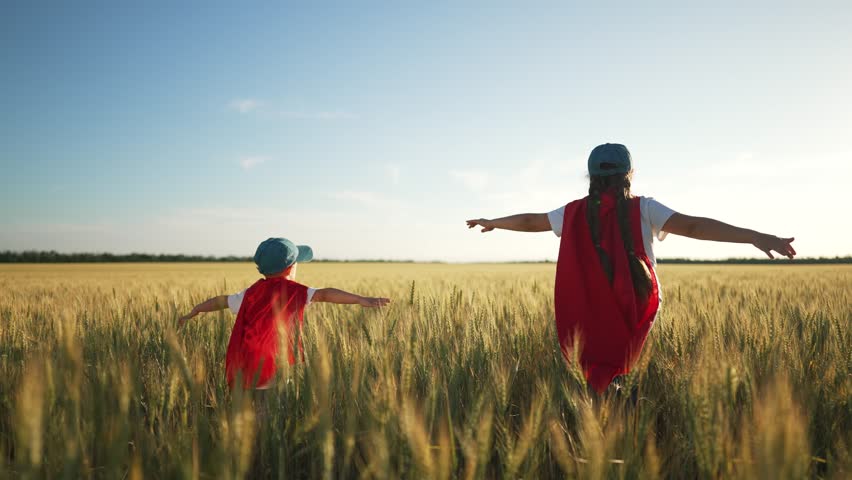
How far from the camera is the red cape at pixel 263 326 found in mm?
2026

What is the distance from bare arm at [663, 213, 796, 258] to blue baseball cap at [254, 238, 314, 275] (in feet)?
5.91

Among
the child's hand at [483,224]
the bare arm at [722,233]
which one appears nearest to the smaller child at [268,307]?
the child's hand at [483,224]

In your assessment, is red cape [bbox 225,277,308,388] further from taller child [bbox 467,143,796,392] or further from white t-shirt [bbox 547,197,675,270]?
white t-shirt [bbox 547,197,675,270]

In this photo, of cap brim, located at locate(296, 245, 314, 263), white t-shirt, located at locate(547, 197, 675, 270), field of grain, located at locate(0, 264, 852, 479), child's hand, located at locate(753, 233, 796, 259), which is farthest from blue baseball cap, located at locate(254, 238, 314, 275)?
child's hand, located at locate(753, 233, 796, 259)

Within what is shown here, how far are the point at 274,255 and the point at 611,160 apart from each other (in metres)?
1.68

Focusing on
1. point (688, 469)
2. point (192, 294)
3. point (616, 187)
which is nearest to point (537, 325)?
point (616, 187)

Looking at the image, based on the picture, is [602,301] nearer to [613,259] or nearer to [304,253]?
[613,259]

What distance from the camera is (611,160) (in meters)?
2.19

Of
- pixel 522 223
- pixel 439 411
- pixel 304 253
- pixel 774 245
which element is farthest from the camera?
pixel 304 253

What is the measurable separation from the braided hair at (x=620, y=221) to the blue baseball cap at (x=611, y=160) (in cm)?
3

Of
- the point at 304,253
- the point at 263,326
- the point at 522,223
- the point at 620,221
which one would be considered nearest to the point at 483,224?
the point at 522,223

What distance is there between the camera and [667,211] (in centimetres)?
214

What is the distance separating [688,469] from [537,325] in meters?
1.43

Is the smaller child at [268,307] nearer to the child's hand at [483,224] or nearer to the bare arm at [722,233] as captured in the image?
the child's hand at [483,224]
